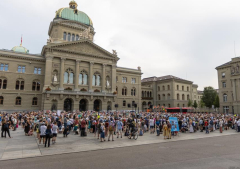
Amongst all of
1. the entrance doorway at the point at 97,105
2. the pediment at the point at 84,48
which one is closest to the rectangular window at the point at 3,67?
the pediment at the point at 84,48

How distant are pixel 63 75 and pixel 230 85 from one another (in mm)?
48737

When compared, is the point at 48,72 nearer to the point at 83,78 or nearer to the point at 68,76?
the point at 68,76

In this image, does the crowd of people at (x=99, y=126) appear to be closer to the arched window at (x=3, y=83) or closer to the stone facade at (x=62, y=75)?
the stone facade at (x=62, y=75)

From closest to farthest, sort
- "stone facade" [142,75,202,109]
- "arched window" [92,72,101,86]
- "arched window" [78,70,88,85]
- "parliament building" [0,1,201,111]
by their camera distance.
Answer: "parliament building" [0,1,201,111], "arched window" [78,70,88,85], "arched window" [92,72,101,86], "stone facade" [142,75,202,109]

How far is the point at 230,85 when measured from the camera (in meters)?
51.9

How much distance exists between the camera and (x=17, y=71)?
41594mm

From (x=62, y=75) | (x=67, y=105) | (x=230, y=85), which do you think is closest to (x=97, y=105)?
(x=67, y=105)

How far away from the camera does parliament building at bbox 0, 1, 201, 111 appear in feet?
133

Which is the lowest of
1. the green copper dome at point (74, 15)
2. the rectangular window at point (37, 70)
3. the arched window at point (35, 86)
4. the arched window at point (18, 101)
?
the arched window at point (18, 101)

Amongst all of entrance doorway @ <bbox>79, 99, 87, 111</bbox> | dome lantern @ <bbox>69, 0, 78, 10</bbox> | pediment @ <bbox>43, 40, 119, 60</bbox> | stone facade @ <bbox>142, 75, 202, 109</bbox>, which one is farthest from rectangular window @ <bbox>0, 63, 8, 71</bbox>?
stone facade @ <bbox>142, 75, 202, 109</bbox>

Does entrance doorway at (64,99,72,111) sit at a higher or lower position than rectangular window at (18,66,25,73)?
lower

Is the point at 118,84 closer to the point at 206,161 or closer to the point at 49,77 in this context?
the point at 49,77

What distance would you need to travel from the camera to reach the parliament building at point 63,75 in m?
40.6

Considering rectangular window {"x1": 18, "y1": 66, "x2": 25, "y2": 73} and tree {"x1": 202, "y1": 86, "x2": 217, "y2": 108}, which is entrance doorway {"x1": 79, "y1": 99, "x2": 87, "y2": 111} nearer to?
rectangular window {"x1": 18, "y1": 66, "x2": 25, "y2": 73}
